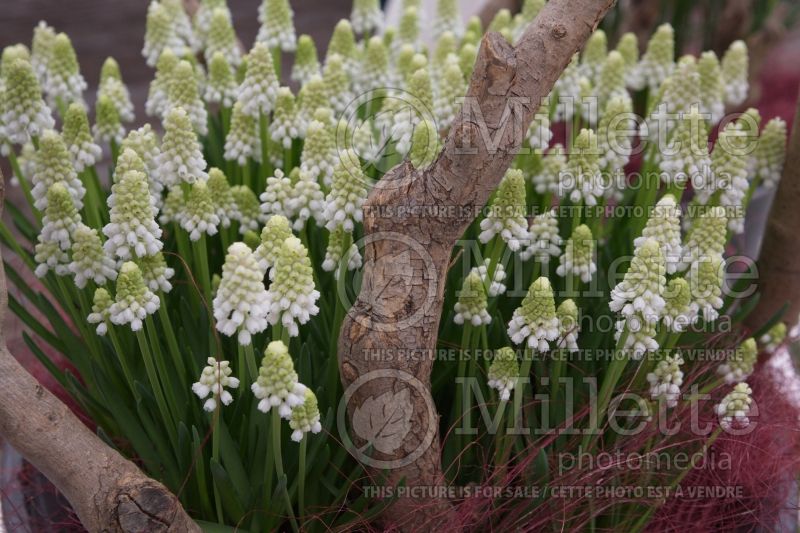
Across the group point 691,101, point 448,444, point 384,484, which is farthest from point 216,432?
point 691,101

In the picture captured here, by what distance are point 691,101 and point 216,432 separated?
853 millimetres

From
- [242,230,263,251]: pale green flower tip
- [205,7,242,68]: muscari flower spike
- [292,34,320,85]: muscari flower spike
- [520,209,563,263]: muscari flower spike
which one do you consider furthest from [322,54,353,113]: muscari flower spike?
[520,209,563,263]: muscari flower spike

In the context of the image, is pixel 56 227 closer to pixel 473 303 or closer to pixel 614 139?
pixel 473 303

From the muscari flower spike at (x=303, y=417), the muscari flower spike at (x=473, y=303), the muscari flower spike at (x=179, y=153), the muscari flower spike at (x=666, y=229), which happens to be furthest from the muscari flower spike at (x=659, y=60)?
the muscari flower spike at (x=303, y=417)

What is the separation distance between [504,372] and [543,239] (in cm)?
21

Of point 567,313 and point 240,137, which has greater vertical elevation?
point 240,137

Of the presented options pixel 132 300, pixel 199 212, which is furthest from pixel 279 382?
pixel 199 212

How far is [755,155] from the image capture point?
4.41 ft

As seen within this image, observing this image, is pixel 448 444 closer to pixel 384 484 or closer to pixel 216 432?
pixel 384 484

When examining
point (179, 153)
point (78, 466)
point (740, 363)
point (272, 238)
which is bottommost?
point (78, 466)

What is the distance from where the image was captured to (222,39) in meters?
1.50

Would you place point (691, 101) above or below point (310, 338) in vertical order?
above

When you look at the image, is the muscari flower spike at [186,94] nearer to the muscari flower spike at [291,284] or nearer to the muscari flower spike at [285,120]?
the muscari flower spike at [285,120]

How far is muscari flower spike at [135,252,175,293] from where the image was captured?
3.31 ft
